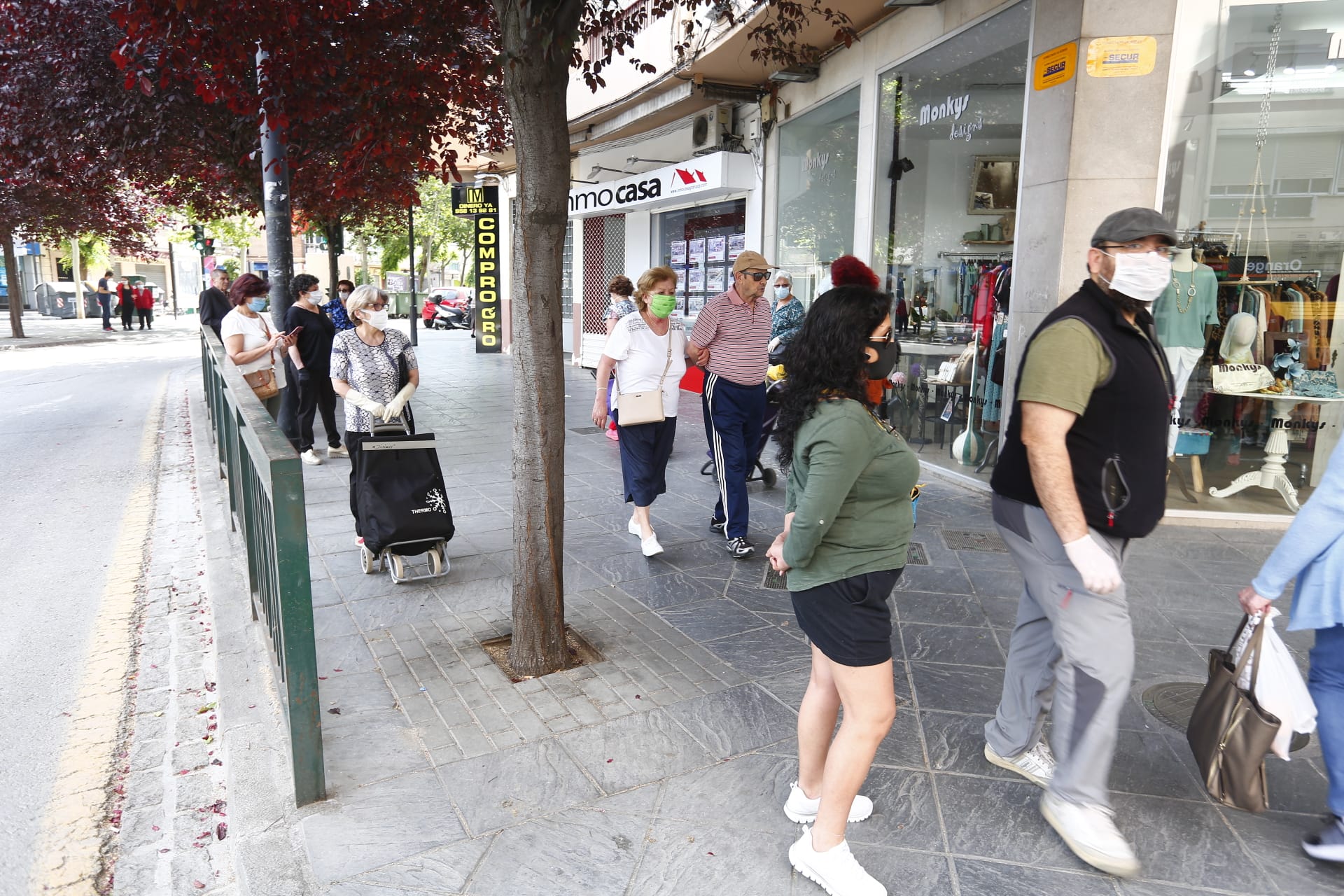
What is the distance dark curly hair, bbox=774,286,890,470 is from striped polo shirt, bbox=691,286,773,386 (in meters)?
3.20

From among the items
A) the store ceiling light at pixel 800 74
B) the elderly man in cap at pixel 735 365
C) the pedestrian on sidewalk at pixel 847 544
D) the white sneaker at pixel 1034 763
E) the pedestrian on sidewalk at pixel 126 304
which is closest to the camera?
the pedestrian on sidewalk at pixel 847 544

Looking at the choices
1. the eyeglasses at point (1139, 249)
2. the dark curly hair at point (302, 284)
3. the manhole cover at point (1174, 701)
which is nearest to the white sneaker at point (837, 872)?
the manhole cover at point (1174, 701)

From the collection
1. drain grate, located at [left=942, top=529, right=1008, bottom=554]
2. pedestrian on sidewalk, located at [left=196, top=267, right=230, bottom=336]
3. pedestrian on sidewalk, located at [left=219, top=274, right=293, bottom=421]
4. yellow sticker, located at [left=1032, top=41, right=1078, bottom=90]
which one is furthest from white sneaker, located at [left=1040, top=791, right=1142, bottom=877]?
pedestrian on sidewalk, located at [left=196, top=267, right=230, bottom=336]

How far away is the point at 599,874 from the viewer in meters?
2.62

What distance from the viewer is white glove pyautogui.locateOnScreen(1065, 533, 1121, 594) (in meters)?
2.48

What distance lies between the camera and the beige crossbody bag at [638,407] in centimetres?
553

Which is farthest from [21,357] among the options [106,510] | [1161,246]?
A: [1161,246]

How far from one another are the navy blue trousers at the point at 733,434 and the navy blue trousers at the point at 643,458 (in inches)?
13.2

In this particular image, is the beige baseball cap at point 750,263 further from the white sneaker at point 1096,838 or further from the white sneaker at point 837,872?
the white sneaker at point 837,872

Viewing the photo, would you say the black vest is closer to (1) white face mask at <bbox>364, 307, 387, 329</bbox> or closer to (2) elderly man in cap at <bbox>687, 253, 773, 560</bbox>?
(2) elderly man in cap at <bbox>687, 253, 773, 560</bbox>

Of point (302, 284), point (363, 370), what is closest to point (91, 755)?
point (363, 370)

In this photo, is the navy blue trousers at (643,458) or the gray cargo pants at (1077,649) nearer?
the gray cargo pants at (1077,649)

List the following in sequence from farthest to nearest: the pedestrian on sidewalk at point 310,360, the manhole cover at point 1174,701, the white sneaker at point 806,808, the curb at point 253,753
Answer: the pedestrian on sidewalk at point 310,360 < the manhole cover at point 1174,701 < the white sneaker at point 806,808 < the curb at point 253,753

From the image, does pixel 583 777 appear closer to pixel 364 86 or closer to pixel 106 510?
pixel 364 86
